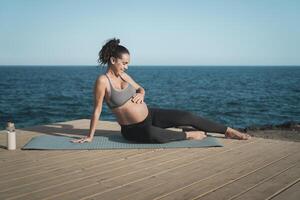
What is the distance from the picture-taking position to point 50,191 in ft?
10.4

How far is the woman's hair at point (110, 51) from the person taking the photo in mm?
5133

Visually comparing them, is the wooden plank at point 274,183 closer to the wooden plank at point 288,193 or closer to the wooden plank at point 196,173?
the wooden plank at point 288,193

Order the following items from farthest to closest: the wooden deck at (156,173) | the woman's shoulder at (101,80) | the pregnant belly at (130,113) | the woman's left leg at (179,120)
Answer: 1. the woman's left leg at (179,120)
2. the pregnant belly at (130,113)
3. the woman's shoulder at (101,80)
4. the wooden deck at (156,173)

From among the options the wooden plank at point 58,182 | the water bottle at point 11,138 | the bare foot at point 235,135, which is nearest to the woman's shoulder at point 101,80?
the water bottle at point 11,138

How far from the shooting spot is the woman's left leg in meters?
5.41

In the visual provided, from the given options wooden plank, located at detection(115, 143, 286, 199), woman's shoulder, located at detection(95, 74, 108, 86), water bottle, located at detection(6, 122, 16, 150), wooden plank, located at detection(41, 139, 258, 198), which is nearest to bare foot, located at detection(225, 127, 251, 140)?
wooden plank, located at detection(115, 143, 286, 199)

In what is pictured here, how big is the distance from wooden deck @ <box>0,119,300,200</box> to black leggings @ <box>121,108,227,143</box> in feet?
1.19

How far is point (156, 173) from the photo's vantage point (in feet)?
12.3

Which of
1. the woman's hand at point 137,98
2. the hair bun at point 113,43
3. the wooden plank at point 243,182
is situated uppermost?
the hair bun at point 113,43

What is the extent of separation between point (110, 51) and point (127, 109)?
2.57 feet

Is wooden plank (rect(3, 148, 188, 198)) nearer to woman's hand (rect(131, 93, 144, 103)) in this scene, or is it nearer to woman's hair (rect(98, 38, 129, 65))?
woman's hand (rect(131, 93, 144, 103))

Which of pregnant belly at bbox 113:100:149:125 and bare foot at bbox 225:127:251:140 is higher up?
pregnant belly at bbox 113:100:149:125

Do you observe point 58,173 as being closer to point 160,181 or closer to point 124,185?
point 124,185

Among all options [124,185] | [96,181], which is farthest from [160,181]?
[96,181]
